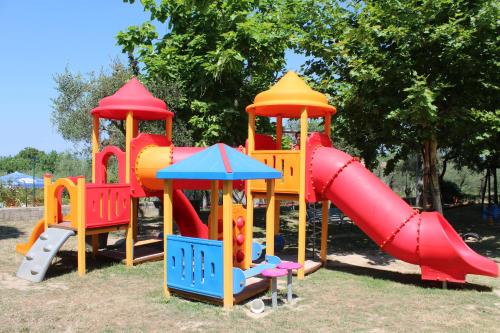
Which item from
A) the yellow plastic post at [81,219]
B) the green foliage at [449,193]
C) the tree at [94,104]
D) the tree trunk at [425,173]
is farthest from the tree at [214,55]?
the green foliage at [449,193]

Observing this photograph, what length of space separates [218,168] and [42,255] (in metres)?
4.56

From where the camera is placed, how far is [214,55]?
1495 cm

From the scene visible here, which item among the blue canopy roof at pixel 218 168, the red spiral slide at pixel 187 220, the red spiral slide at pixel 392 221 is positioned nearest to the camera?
the blue canopy roof at pixel 218 168

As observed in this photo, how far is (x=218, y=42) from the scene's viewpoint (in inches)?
609

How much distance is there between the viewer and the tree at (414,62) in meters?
10.7

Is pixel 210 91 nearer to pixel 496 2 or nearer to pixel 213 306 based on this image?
pixel 496 2

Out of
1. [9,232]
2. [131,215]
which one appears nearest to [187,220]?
[131,215]

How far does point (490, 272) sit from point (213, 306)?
503cm

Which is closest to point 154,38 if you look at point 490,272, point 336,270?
point 336,270

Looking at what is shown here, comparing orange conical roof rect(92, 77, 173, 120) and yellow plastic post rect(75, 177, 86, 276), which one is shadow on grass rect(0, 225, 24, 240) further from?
yellow plastic post rect(75, 177, 86, 276)

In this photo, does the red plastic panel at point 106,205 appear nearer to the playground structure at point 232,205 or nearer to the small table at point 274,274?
the playground structure at point 232,205

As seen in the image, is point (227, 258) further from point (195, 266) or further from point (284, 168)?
point (284, 168)

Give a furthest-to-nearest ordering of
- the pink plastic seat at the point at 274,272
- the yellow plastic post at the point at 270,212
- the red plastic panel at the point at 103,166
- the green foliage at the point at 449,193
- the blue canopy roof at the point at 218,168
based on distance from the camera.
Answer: the green foliage at the point at 449,193 → the red plastic panel at the point at 103,166 → the yellow plastic post at the point at 270,212 → the blue canopy roof at the point at 218,168 → the pink plastic seat at the point at 274,272

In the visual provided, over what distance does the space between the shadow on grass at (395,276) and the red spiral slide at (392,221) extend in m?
0.50
